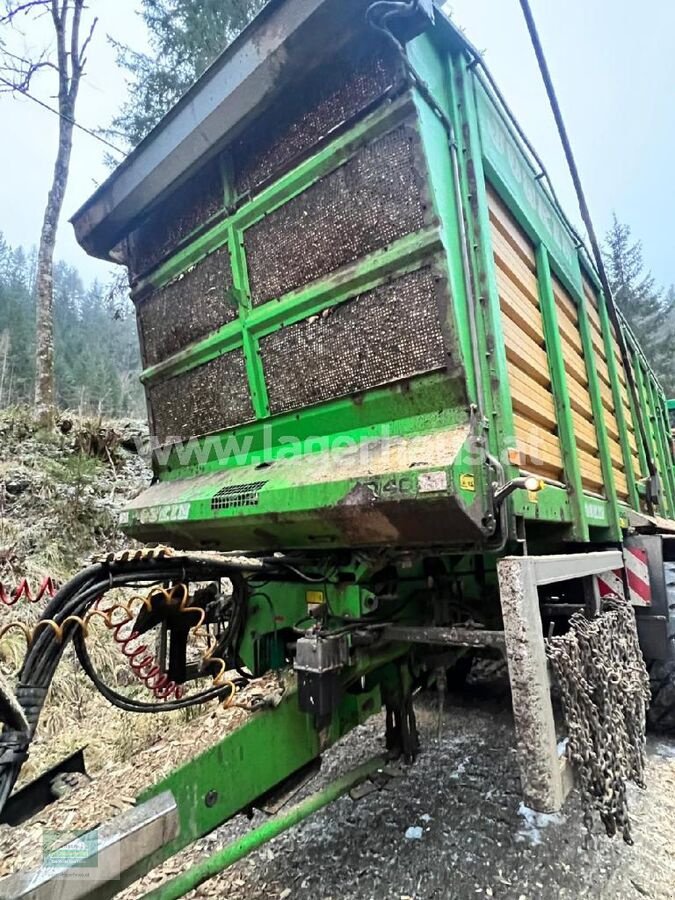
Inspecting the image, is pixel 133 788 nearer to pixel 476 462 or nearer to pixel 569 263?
pixel 476 462

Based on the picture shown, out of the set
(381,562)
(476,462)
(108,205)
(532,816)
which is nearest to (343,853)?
(532,816)

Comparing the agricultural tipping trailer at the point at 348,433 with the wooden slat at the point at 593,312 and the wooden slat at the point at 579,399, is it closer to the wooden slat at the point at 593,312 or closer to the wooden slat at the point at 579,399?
the wooden slat at the point at 579,399

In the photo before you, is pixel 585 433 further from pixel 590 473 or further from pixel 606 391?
pixel 606 391

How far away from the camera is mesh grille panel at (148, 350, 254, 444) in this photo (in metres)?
2.40

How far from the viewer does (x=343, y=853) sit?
7.18ft

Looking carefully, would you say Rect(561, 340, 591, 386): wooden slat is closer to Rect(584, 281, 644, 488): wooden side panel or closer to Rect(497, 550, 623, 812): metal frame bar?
Rect(584, 281, 644, 488): wooden side panel

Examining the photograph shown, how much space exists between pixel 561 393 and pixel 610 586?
3.10 ft

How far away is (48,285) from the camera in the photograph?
8.09 m

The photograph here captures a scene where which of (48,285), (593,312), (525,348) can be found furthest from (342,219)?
(48,285)

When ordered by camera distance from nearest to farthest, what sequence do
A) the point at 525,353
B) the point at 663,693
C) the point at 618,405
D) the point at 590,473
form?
the point at 525,353 < the point at 590,473 < the point at 663,693 < the point at 618,405

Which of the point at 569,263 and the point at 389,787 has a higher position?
the point at 569,263

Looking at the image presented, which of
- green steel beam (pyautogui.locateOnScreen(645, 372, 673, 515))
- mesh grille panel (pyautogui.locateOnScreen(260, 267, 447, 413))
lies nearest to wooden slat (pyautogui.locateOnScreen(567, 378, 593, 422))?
mesh grille panel (pyautogui.locateOnScreen(260, 267, 447, 413))

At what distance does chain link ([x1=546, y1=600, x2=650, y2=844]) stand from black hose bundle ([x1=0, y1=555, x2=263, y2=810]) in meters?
1.13

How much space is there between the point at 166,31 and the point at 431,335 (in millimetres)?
10534
